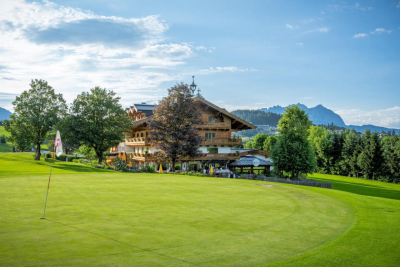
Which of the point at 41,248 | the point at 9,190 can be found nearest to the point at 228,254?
the point at 41,248

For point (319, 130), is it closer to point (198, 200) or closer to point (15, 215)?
point (198, 200)

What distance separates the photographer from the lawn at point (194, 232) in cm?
944

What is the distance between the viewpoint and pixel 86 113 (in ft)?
188

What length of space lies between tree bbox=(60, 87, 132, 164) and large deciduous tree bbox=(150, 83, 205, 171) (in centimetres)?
1280

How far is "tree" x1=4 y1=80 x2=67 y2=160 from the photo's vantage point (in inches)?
2328

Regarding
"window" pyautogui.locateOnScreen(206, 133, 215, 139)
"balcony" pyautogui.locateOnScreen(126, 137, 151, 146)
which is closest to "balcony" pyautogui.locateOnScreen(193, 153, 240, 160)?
"window" pyautogui.locateOnScreen(206, 133, 215, 139)

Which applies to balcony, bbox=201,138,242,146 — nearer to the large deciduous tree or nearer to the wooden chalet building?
the wooden chalet building

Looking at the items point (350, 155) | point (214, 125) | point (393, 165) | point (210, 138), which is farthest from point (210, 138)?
point (350, 155)

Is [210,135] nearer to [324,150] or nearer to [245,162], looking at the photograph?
[245,162]

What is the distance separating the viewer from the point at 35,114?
198 feet

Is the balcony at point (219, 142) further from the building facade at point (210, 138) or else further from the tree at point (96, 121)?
the tree at point (96, 121)

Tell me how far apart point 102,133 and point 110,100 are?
607 centimetres

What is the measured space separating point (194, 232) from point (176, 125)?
35.1 metres

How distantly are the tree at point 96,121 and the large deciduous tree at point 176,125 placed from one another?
42.0 feet
